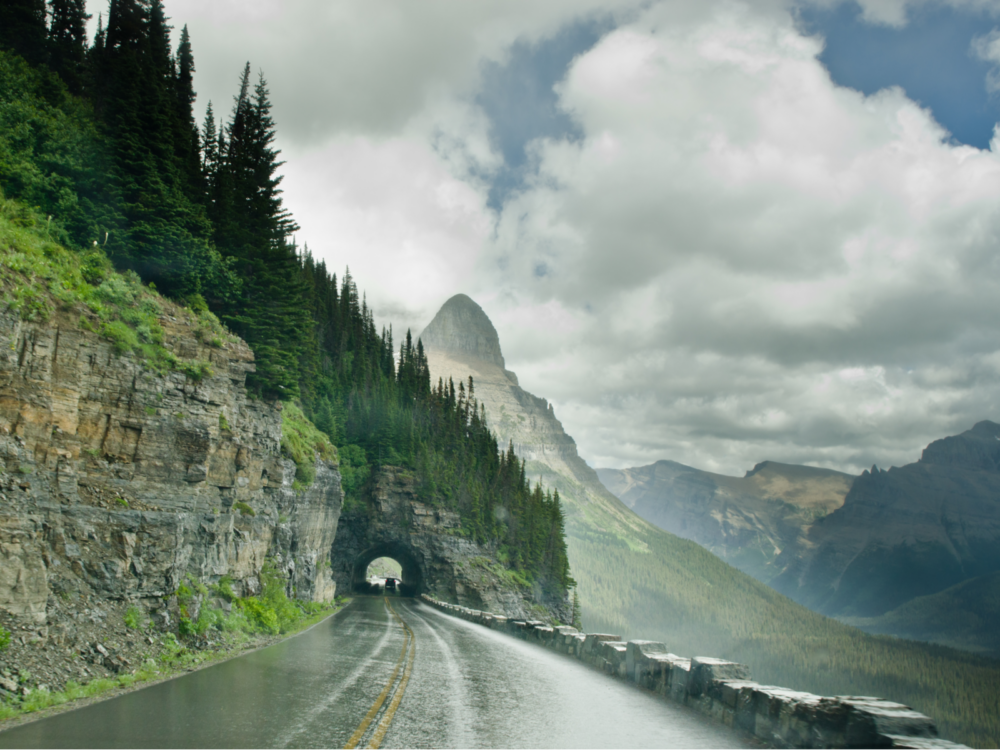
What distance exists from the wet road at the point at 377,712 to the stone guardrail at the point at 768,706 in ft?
1.49

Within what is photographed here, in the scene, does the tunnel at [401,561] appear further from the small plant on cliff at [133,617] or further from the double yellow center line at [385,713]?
the double yellow center line at [385,713]

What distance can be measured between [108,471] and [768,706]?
654 inches

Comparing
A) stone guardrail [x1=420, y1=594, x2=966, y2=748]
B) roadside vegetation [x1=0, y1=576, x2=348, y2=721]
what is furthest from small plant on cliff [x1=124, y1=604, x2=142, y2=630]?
stone guardrail [x1=420, y1=594, x2=966, y2=748]

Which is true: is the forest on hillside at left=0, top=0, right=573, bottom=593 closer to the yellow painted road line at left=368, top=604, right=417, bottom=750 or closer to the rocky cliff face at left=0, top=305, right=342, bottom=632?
the rocky cliff face at left=0, top=305, right=342, bottom=632

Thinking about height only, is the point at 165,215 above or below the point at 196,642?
above

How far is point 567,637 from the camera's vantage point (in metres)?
20.4

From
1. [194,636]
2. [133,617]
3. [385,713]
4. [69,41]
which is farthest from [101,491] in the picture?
[69,41]

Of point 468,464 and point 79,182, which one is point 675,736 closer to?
point 79,182

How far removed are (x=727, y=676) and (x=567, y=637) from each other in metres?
11.0

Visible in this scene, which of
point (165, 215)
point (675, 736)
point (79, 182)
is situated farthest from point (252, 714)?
point (165, 215)

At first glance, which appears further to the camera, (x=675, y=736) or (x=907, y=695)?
(x=907, y=695)

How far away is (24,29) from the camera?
38.8 metres

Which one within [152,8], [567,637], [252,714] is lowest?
[567,637]

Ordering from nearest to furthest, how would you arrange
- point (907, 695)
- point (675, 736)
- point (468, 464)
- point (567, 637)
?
point (675, 736), point (567, 637), point (468, 464), point (907, 695)
